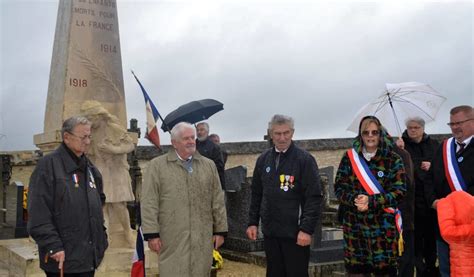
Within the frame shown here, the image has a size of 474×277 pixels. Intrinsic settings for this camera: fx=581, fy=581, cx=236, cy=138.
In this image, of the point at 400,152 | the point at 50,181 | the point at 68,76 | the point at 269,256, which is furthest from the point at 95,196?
the point at 68,76

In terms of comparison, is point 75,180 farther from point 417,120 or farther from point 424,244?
point 424,244

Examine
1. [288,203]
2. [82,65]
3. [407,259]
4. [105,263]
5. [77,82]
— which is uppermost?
[82,65]

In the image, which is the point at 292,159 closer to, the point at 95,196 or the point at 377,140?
the point at 377,140

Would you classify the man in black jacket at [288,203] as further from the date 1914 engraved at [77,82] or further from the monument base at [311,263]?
the date 1914 engraved at [77,82]

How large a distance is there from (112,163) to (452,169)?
13.7 ft

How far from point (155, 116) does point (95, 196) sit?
336 centimetres

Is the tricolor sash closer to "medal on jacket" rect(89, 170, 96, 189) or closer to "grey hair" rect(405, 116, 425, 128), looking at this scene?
"grey hair" rect(405, 116, 425, 128)

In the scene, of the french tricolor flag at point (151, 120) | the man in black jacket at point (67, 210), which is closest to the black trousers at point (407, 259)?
the man in black jacket at point (67, 210)

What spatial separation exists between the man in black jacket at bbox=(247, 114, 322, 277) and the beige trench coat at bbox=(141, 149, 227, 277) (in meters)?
0.58

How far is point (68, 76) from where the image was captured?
754cm

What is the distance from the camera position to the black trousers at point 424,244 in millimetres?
6664

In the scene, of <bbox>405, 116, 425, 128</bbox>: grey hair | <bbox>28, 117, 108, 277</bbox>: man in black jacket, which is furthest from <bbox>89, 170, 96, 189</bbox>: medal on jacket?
<bbox>405, 116, 425, 128</bbox>: grey hair

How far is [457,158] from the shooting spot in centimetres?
521

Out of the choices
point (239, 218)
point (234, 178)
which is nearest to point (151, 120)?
point (239, 218)
